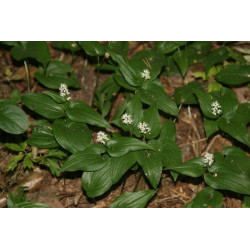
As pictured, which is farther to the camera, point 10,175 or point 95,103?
point 95,103

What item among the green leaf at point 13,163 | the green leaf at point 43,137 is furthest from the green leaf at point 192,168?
the green leaf at point 13,163

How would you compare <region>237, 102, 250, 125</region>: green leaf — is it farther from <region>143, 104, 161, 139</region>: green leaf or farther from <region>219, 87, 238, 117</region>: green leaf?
<region>143, 104, 161, 139</region>: green leaf

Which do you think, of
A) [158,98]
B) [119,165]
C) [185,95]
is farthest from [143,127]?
[185,95]

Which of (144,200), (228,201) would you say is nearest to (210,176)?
(228,201)

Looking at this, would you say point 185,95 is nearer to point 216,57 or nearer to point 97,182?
point 216,57

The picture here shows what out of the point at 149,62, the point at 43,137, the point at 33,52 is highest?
the point at 33,52

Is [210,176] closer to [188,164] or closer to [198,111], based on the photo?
[188,164]

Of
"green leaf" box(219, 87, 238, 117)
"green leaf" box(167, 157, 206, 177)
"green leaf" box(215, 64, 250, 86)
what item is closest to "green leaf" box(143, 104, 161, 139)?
"green leaf" box(167, 157, 206, 177)
